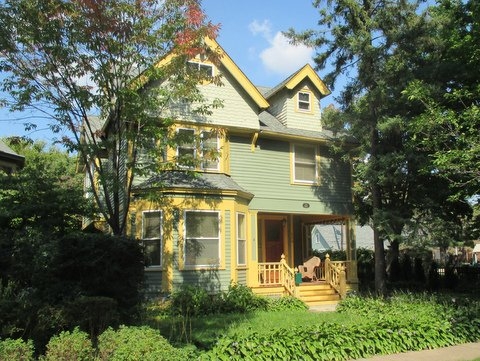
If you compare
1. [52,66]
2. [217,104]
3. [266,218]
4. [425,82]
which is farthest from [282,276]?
[52,66]

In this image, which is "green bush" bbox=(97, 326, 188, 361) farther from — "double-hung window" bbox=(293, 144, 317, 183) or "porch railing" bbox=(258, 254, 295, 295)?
"double-hung window" bbox=(293, 144, 317, 183)

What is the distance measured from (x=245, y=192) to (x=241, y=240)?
64.2 inches

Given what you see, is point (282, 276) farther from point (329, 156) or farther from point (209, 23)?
point (209, 23)

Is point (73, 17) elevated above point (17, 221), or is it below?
above

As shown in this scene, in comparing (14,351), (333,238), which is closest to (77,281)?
(14,351)

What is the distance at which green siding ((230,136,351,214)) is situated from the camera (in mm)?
17047

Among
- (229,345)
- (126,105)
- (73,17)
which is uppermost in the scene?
(73,17)

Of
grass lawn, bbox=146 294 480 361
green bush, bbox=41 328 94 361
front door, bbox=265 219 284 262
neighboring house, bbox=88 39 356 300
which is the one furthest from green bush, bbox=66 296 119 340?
front door, bbox=265 219 284 262

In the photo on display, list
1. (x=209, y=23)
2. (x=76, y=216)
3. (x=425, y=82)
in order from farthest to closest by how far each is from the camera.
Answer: (x=425, y=82), (x=76, y=216), (x=209, y=23)

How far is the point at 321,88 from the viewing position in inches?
762

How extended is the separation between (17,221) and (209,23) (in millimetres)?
7243

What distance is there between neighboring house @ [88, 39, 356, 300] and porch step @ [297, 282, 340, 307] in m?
0.78

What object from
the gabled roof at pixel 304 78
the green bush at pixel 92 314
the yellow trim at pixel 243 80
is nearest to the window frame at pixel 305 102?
the gabled roof at pixel 304 78

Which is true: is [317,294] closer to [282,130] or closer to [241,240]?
[241,240]
